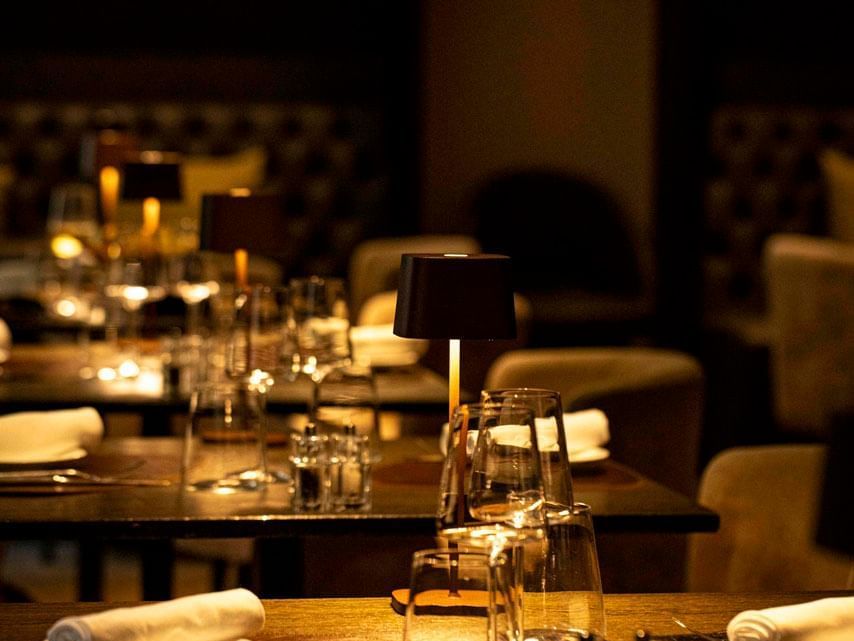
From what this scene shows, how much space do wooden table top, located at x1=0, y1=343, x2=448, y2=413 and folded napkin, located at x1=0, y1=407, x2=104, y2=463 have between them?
0.61 metres

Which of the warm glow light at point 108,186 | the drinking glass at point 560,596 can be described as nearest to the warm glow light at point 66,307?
the warm glow light at point 108,186

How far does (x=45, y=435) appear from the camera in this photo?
7.34 feet

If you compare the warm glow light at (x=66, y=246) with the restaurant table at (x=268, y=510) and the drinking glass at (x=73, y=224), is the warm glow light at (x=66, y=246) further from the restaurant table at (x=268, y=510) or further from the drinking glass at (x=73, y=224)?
the restaurant table at (x=268, y=510)

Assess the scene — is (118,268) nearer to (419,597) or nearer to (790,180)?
(419,597)

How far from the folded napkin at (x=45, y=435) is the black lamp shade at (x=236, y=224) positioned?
2.30 ft

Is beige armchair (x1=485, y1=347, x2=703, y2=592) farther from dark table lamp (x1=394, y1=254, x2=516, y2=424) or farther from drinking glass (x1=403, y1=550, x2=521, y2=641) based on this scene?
drinking glass (x1=403, y1=550, x2=521, y2=641)

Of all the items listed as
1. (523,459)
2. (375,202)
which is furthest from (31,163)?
(523,459)

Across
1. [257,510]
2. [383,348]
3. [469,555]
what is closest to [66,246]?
[383,348]

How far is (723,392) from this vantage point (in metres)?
5.79

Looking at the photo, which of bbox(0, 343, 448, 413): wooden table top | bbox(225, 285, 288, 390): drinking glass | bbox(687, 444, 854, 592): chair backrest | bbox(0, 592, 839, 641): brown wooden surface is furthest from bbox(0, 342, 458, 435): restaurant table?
bbox(0, 592, 839, 641): brown wooden surface

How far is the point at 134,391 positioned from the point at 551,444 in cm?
179

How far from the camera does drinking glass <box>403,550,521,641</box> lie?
1.08 metres

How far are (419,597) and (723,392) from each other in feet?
15.9

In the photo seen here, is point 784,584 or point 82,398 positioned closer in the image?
point 784,584
